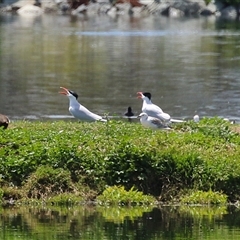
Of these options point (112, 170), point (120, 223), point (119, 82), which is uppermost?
point (112, 170)

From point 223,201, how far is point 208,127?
89.3 inches

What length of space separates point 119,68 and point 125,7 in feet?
191

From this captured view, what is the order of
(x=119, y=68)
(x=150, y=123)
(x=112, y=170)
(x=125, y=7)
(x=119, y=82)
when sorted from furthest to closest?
1. (x=125, y=7)
2. (x=119, y=68)
3. (x=119, y=82)
4. (x=150, y=123)
5. (x=112, y=170)

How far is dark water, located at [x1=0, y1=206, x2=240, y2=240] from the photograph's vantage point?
12.0 meters

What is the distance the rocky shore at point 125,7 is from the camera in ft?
310

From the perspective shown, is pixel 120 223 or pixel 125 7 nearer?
pixel 120 223

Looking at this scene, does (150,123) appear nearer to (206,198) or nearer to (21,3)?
(206,198)

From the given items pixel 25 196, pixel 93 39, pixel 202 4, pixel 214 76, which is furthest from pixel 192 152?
pixel 202 4

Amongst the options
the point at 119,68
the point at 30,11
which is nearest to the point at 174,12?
the point at 30,11

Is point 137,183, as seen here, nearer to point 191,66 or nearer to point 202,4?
point 191,66

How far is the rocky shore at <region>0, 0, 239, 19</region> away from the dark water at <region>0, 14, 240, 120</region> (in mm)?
21985

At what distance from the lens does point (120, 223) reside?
1280 centimetres

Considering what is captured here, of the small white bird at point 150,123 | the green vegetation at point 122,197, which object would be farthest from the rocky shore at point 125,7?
the green vegetation at point 122,197

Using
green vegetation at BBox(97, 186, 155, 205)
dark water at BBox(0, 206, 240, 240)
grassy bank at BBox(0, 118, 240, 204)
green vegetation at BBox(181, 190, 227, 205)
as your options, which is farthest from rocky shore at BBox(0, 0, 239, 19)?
dark water at BBox(0, 206, 240, 240)
